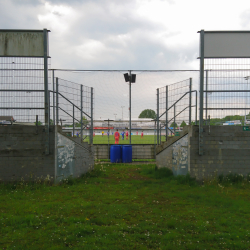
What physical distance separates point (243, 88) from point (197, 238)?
5.30m

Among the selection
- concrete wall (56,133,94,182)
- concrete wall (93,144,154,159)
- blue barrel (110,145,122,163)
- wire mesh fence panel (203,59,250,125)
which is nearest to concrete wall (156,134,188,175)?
wire mesh fence panel (203,59,250,125)

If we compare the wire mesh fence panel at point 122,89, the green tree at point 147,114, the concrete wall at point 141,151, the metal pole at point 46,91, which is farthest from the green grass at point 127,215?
the wire mesh fence panel at point 122,89

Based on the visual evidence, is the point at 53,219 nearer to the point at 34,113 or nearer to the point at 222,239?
the point at 222,239

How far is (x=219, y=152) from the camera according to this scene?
7.11 meters

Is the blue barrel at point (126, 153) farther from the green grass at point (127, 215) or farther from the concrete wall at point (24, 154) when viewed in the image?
the concrete wall at point (24, 154)

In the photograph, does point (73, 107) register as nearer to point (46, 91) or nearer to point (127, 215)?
point (46, 91)

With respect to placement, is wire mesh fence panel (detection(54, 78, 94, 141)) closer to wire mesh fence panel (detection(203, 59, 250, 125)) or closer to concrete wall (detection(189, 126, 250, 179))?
concrete wall (detection(189, 126, 250, 179))

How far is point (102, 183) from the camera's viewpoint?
7246mm

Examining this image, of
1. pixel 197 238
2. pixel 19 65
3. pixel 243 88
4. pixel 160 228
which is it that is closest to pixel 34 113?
pixel 19 65

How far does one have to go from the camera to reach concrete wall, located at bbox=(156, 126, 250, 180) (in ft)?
23.2

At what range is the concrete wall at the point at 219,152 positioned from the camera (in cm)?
707

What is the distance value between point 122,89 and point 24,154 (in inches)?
279

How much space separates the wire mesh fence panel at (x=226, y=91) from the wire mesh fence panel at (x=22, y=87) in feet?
16.1

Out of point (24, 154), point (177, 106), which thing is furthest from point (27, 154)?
point (177, 106)
